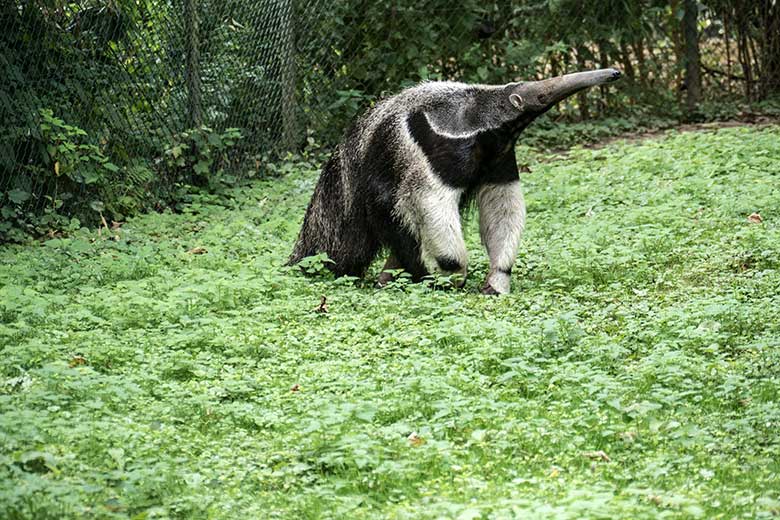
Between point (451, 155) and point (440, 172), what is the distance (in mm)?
141

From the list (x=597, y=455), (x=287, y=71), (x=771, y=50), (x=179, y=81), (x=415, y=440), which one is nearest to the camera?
(x=597, y=455)

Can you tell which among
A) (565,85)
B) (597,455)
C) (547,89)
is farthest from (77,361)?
(565,85)

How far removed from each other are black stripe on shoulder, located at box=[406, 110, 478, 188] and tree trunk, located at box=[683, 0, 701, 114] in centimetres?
769

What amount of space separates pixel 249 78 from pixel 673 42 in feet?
19.3

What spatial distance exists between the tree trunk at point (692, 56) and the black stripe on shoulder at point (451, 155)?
769cm

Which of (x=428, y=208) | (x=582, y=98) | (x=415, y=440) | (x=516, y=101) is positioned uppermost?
(x=516, y=101)

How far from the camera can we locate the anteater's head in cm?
773

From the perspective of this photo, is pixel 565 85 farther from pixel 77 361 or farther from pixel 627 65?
pixel 627 65

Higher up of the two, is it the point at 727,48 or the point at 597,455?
the point at 727,48

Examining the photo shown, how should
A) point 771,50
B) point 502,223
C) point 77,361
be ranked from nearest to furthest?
point 77,361
point 502,223
point 771,50

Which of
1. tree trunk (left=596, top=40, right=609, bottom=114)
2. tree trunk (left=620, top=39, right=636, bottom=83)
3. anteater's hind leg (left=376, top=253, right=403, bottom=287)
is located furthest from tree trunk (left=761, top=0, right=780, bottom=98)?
anteater's hind leg (left=376, top=253, right=403, bottom=287)

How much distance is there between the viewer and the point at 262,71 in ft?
43.0

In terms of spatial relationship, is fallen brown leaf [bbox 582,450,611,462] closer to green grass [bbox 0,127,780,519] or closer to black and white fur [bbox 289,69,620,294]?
green grass [bbox 0,127,780,519]

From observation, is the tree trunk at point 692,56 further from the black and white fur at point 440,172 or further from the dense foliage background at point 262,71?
the black and white fur at point 440,172
